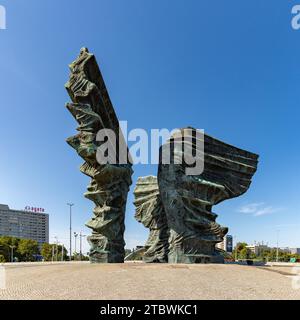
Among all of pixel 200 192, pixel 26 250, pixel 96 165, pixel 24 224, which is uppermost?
pixel 96 165

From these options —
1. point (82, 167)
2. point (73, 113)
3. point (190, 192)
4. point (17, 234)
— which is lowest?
point (17, 234)

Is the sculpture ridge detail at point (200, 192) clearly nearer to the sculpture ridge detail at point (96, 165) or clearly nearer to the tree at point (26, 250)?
A: the sculpture ridge detail at point (96, 165)

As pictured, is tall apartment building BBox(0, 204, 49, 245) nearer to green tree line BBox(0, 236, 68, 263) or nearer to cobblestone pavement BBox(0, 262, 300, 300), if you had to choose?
green tree line BBox(0, 236, 68, 263)

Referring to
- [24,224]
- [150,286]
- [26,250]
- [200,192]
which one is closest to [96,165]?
[200,192]

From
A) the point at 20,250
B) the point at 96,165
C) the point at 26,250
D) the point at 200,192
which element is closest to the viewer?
the point at 96,165

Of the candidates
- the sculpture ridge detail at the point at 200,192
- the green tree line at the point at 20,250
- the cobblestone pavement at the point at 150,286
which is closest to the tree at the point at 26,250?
the green tree line at the point at 20,250

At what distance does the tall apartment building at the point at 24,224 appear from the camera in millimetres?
120562

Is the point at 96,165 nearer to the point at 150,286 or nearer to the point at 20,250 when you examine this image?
the point at 150,286

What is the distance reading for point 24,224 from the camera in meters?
126

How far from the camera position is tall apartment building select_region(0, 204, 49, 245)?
396 feet

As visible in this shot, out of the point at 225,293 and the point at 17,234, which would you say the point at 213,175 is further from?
the point at 17,234
